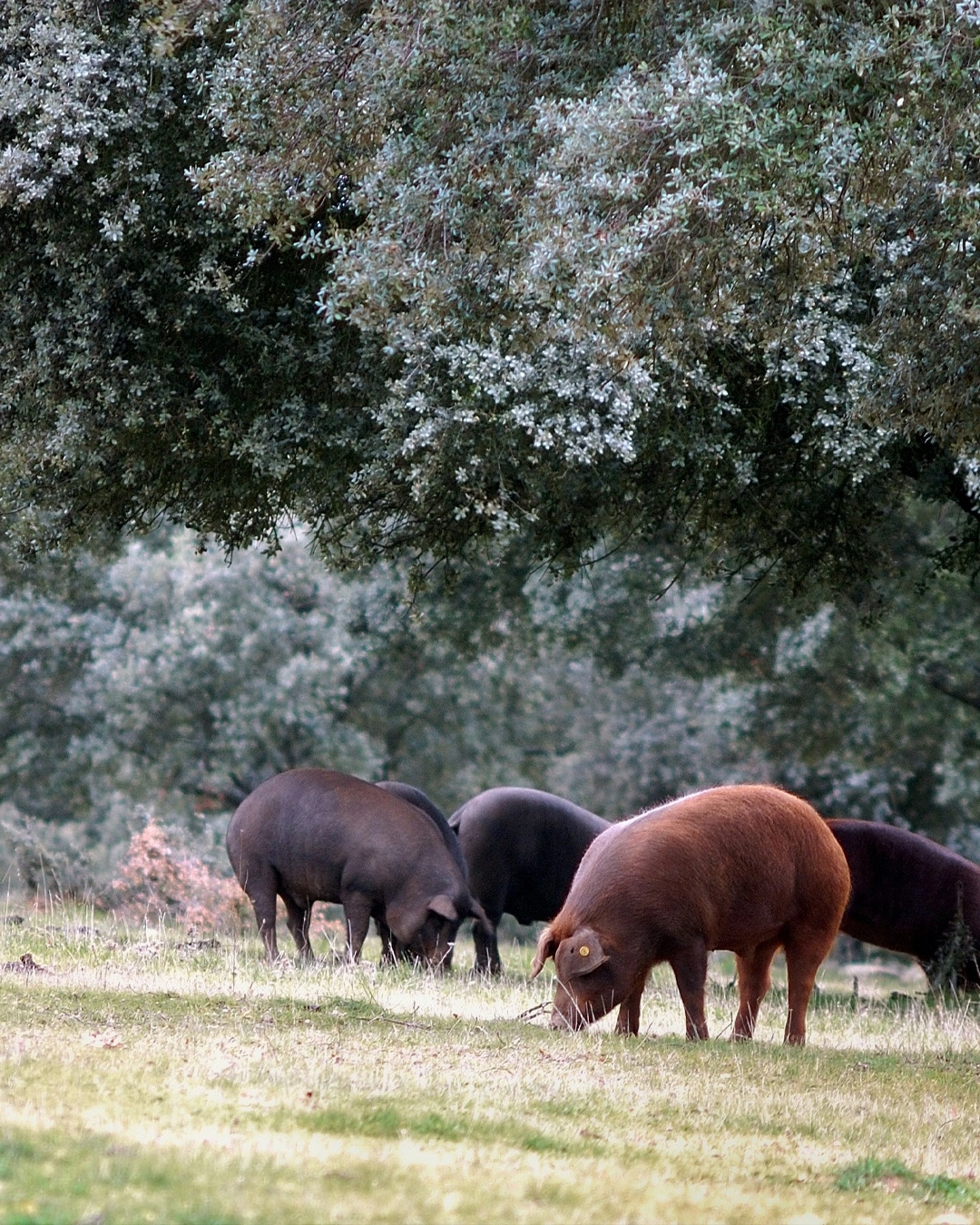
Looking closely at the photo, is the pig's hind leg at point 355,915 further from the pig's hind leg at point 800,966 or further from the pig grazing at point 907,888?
the pig grazing at point 907,888

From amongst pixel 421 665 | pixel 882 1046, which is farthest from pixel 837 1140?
pixel 421 665

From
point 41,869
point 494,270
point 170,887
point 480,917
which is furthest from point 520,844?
point 41,869

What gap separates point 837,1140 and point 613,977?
2.45m

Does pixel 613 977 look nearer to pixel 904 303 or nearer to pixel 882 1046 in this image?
pixel 882 1046

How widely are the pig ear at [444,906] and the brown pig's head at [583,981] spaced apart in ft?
8.69

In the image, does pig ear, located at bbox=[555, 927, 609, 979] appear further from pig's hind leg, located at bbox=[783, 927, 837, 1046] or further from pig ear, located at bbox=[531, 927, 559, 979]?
pig's hind leg, located at bbox=[783, 927, 837, 1046]

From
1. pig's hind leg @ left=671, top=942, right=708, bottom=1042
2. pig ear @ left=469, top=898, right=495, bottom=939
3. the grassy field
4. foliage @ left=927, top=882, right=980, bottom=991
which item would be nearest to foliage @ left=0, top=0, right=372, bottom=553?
pig ear @ left=469, top=898, right=495, bottom=939

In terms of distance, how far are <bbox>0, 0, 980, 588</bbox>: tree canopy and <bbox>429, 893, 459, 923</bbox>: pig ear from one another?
9.43 ft

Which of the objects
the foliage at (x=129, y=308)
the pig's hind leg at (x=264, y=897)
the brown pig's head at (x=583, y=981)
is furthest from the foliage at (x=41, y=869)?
the brown pig's head at (x=583, y=981)

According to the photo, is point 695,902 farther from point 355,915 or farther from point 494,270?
point 355,915

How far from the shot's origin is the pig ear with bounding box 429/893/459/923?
37.4 ft

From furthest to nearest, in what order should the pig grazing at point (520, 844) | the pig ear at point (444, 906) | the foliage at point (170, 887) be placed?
the foliage at point (170, 887) < the pig grazing at point (520, 844) < the pig ear at point (444, 906)

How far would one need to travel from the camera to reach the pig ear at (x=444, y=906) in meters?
11.4

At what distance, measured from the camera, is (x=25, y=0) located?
34.1 ft
